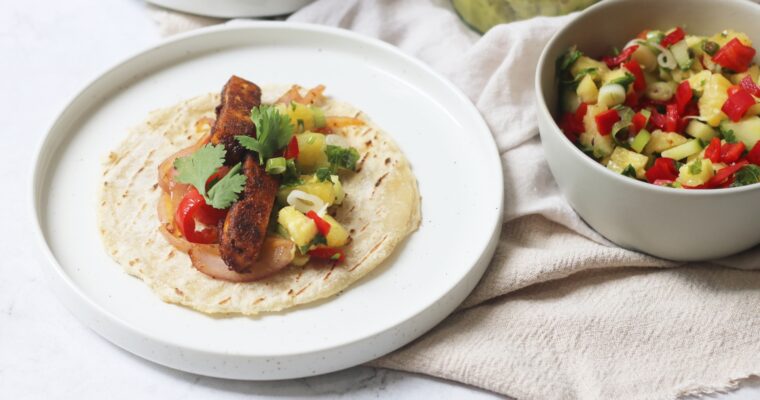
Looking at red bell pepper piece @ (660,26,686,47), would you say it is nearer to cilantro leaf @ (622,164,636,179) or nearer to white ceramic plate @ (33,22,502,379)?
cilantro leaf @ (622,164,636,179)

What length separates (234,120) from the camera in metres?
3.16

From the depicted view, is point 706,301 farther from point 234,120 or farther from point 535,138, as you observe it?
point 234,120

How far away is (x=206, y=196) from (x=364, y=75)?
1090mm

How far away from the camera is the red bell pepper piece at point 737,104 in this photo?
295cm

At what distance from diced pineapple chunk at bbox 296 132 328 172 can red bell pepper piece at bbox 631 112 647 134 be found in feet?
3.67

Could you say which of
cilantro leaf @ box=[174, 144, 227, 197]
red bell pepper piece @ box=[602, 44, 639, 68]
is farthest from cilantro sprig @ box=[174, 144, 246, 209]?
red bell pepper piece @ box=[602, 44, 639, 68]

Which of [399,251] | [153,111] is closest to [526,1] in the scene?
[399,251]

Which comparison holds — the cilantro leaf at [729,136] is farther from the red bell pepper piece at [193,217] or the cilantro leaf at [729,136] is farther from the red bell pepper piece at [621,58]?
the red bell pepper piece at [193,217]

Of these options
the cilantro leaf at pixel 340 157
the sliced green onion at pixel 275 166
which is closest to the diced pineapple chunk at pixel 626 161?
the cilantro leaf at pixel 340 157

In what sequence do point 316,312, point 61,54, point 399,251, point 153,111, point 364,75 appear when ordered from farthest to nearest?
point 61,54
point 364,75
point 153,111
point 399,251
point 316,312

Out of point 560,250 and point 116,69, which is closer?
point 560,250

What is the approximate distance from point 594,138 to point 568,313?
0.63m

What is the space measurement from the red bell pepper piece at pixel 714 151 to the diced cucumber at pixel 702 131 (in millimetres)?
69

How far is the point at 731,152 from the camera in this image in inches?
114
